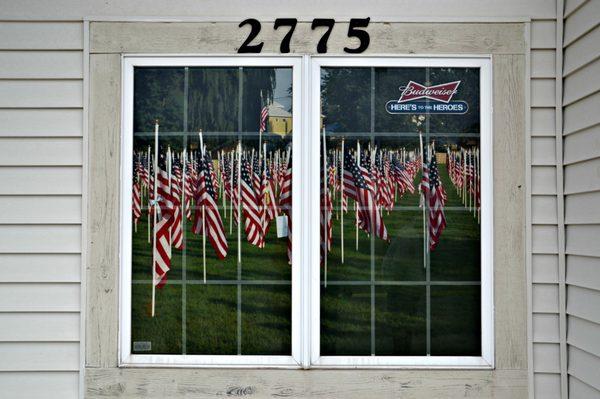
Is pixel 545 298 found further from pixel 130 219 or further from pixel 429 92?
pixel 130 219

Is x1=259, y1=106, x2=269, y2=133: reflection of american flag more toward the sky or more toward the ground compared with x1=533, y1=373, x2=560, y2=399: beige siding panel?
more toward the sky

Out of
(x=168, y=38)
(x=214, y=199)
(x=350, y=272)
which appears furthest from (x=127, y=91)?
(x=350, y=272)

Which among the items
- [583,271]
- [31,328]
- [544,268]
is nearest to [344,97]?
[544,268]

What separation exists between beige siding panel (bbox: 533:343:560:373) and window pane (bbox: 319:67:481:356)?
30cm

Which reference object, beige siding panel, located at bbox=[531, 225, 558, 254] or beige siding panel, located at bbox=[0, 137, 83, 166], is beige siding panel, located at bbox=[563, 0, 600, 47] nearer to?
beige siding panel, located at bbox=[531, 225, 558, 254]

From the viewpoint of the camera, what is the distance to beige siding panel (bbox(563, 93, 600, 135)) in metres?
3.13

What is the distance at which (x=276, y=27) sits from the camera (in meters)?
3.59

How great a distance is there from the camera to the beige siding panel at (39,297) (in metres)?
3.55

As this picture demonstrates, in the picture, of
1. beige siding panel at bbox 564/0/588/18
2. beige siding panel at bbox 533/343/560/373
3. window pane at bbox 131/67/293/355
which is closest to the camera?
beige siding panel at bbox 564/0/588/18

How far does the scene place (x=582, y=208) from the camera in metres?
3.26

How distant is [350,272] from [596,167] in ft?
4.33

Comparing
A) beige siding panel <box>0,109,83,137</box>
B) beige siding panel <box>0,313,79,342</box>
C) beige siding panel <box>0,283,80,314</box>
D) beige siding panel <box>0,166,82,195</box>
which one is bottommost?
beige siding panel <box>0,313,79,342</box>

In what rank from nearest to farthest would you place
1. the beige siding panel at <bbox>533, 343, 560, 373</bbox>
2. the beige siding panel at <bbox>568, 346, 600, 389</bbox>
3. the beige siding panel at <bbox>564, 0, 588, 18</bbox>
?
the beige siding panel at <bbox>568, 346, 600, 389</bbox>
the beige siding panel at <bbox>564, 0, 588, 18</bbox>
the beige siding panel at <bbox>533, 343, 560, 373</bbox>

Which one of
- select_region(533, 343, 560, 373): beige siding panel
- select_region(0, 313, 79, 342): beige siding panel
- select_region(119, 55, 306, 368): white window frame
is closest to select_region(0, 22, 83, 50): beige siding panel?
select_region(119, 55, 306, 368): white window frame
